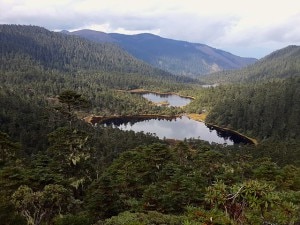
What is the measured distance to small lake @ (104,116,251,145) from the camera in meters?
138

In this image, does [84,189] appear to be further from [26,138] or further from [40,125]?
[40,125]

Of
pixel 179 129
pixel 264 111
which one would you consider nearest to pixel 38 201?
pixel 179 129

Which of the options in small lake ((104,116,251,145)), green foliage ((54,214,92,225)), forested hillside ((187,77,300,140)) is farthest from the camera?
small lake ((104,116,251,145))

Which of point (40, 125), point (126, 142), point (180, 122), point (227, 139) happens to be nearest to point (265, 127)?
point (227, 139)

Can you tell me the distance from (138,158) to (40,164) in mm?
14743

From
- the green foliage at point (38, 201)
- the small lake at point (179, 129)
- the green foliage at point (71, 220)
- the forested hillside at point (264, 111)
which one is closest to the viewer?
the green foliage at point (71, 220)

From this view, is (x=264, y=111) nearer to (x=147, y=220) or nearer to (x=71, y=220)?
(x=147, y=220)

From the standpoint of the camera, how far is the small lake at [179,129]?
454 ft

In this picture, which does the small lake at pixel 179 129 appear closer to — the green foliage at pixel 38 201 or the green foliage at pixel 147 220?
the green foliage at pixel 38 201

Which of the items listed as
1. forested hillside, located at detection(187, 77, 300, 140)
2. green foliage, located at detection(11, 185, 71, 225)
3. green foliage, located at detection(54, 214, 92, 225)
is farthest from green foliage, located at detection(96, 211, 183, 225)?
forested hillside, located at detection(187, 77, 300, 140)

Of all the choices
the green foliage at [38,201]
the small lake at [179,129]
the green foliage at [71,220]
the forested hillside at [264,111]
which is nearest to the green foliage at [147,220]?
the green foliage at [71,220]

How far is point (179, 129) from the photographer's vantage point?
152m

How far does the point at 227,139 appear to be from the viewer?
140250mm

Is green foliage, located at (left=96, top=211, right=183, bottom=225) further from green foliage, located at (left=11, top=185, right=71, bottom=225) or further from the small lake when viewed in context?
the small lake
